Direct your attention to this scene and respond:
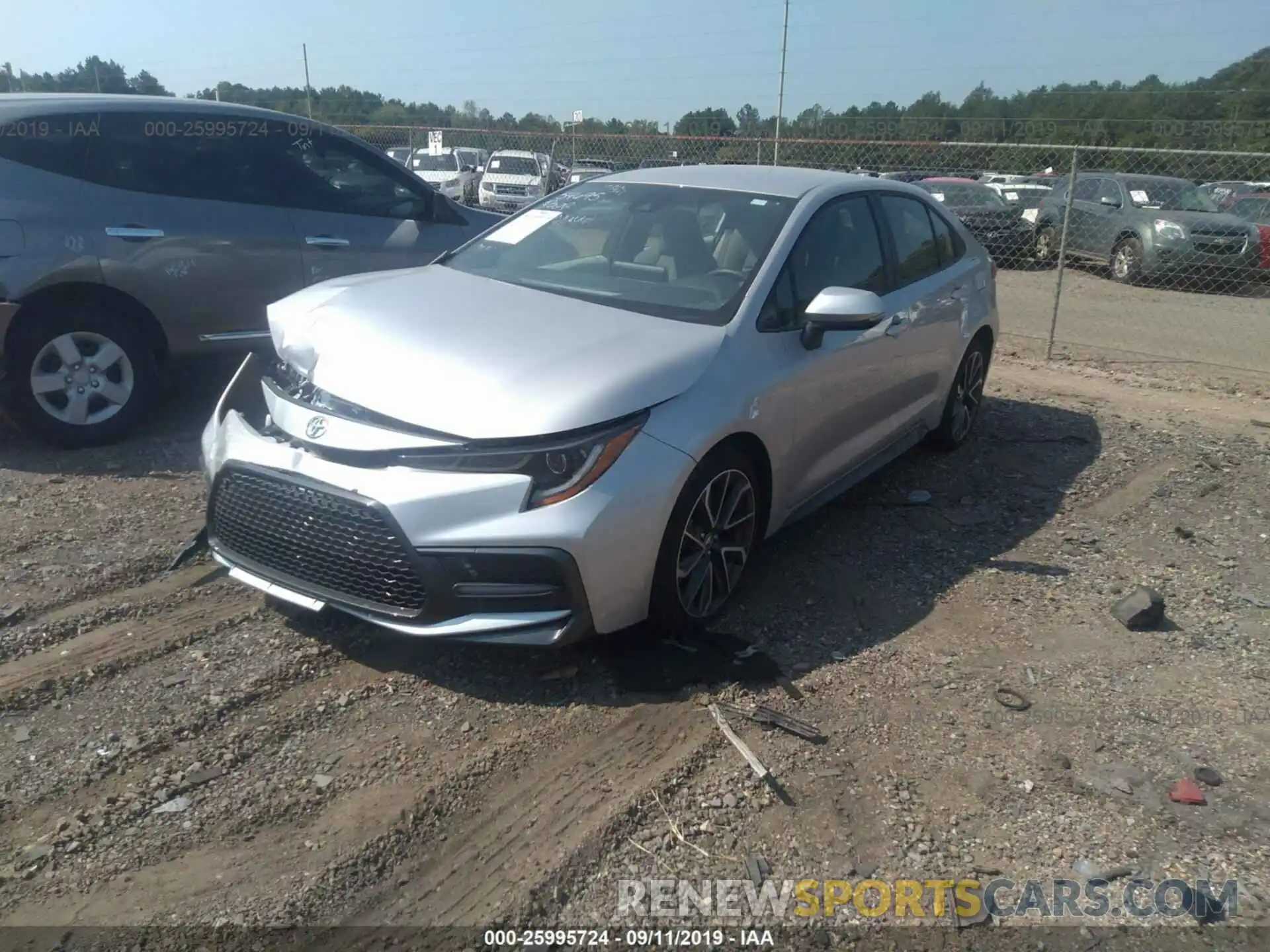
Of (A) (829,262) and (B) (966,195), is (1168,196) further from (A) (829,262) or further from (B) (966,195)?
(A) (829,262)

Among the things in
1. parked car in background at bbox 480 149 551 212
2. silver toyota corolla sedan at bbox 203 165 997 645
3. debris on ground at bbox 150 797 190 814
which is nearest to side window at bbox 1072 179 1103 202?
parked car in background at bbox 480 149 551 212

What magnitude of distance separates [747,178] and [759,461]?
1.68m

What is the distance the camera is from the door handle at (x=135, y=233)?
572cm

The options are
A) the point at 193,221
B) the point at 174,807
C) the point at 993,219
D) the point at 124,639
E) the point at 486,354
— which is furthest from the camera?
the point at 993,219

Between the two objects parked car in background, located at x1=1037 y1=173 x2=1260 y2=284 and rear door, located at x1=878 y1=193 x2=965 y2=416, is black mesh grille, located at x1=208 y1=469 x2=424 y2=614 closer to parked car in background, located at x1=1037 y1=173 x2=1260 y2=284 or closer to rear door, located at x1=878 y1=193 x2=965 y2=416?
rear door, located at x1=878 y1=193 x2=965 y2=416

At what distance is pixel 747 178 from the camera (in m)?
5.11

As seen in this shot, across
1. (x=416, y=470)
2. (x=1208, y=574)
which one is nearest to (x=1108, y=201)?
(x=1208, y=574)

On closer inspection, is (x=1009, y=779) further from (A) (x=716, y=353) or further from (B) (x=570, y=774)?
(A) (x=716, y=353)

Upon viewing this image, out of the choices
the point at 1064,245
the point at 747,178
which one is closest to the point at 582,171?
the point at 1064,245

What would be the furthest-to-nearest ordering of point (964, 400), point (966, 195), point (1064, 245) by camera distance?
point (966, 195) → point (1064, 245) → point (964, 400)

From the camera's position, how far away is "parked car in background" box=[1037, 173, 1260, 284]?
1446 centimetres

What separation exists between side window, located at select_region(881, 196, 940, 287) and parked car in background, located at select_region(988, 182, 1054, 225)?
13.2m

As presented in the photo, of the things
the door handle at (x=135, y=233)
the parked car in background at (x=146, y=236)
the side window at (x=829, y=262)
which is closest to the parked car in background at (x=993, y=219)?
the side window at (x=829, y=262)

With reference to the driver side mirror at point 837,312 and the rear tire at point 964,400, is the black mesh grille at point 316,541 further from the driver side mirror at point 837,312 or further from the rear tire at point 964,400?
the rear tire at point 964,400
